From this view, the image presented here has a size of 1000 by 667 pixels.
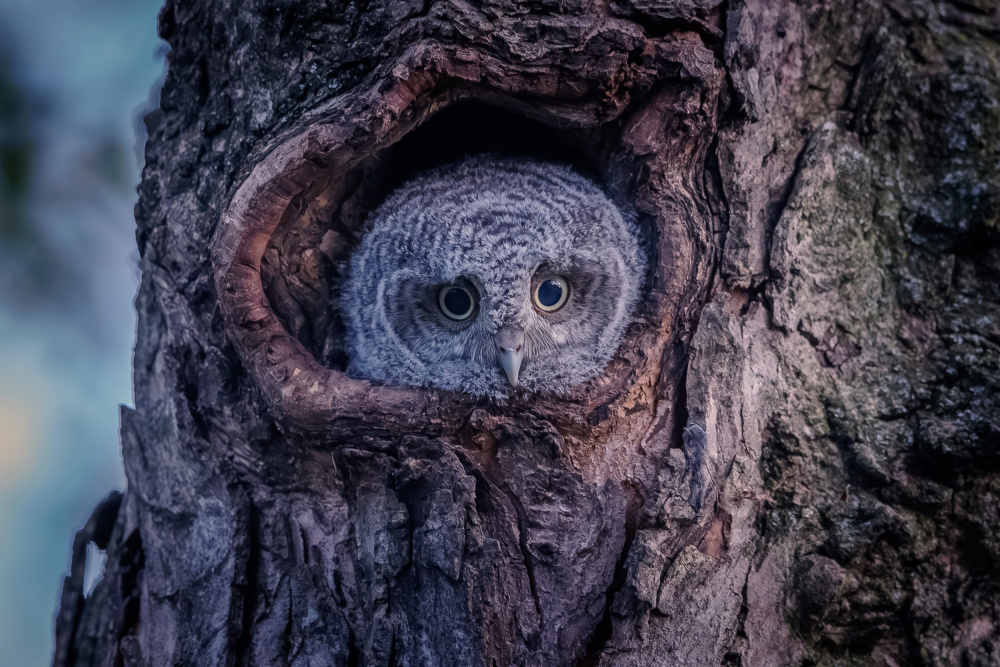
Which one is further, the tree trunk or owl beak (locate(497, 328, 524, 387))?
owl beak (locate(497, 328, 524, 387))

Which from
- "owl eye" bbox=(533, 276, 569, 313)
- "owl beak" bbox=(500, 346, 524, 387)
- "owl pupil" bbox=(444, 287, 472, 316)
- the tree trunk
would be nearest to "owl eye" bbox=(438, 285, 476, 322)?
"owl pupil" bbox=(444, 287, 472, 316)

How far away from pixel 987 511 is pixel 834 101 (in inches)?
51.9

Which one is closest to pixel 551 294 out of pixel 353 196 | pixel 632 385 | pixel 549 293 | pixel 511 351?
pixel 549 293

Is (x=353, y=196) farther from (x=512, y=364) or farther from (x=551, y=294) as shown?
(x=512, y=364)

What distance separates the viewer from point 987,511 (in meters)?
1.69

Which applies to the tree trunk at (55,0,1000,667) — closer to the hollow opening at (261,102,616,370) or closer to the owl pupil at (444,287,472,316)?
the hollow opening at (261,102,616,370)

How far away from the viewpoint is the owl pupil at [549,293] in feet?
7.38

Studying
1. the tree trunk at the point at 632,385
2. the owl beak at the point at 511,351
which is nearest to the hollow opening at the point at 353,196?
the tree trunk at the point at 632,385

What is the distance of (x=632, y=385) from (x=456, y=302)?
29.8 inches

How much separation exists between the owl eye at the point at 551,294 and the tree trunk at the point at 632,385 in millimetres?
377

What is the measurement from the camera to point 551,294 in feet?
7.44

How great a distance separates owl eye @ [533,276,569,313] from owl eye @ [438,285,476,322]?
241 mm

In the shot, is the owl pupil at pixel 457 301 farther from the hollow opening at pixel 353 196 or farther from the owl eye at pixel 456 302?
the hollow opening at pixel 353 196

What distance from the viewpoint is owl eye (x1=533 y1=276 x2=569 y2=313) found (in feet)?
7.36
